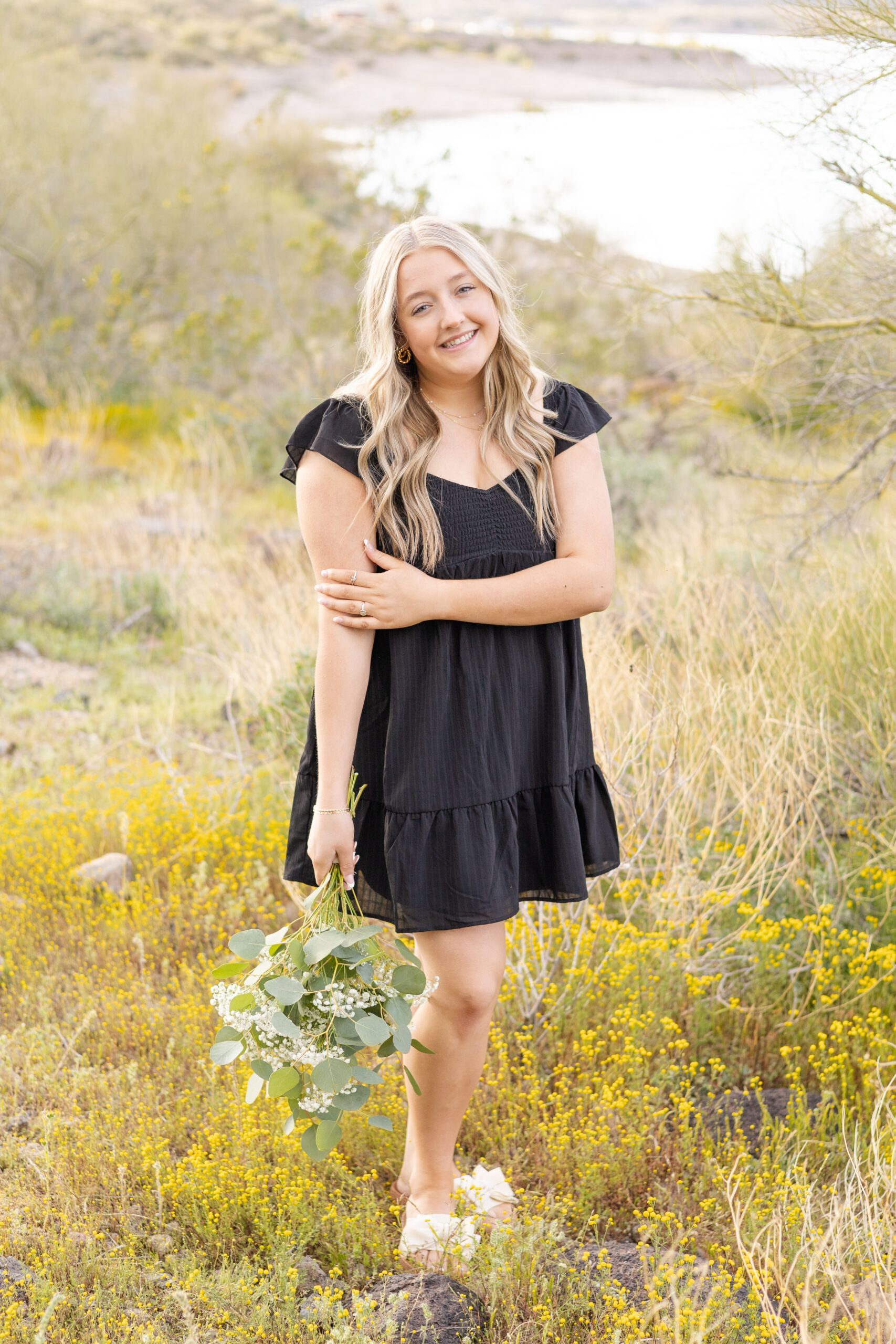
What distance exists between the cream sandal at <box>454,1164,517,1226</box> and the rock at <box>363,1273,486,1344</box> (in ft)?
0.52

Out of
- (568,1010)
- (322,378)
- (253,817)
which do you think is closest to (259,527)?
(322,378)

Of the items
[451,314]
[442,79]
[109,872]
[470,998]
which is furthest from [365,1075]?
[442,79]

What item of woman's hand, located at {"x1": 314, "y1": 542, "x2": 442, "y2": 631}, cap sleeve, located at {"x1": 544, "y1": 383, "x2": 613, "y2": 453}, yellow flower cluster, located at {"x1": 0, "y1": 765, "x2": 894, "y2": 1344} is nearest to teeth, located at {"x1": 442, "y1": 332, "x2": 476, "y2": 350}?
cap sleeve, located at {"x1": 544, "y1": 383, "x2": 613, "y2": 453}

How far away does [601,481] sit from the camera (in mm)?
2033

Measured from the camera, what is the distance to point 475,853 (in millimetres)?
1907

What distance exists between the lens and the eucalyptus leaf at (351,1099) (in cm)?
180

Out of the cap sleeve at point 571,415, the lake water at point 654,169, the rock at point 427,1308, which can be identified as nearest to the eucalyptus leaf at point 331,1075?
the rock at point 427,1308

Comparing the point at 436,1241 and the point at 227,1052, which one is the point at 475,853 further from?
the point at 436,1241

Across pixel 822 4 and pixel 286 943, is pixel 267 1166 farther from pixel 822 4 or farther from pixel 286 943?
pixel 822 4

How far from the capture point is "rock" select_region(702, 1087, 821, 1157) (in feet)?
8.20

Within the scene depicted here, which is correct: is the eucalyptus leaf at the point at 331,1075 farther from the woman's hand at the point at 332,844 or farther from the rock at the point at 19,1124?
the rock at the point at 19,1124

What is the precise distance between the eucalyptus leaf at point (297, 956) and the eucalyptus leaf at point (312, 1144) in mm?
299

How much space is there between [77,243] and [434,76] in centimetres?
2478

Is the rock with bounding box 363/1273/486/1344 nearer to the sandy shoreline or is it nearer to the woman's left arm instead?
the woman's left arm
